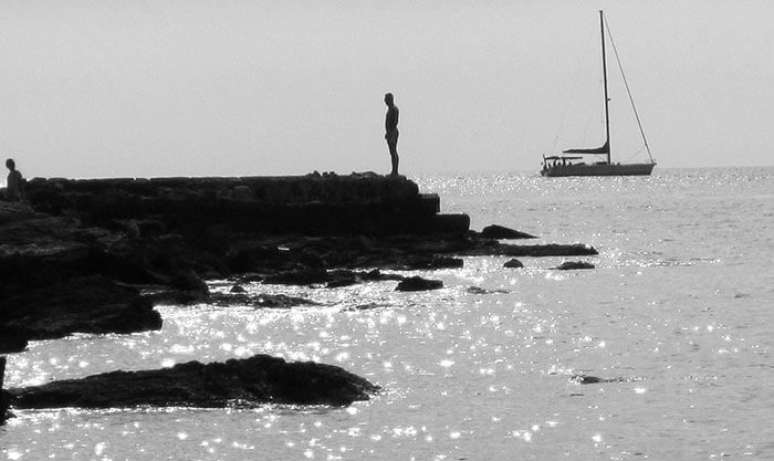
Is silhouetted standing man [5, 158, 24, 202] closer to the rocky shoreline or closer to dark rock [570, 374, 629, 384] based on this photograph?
the rocky shoreline

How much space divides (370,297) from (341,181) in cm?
1017

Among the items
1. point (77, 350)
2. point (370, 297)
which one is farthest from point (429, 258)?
point (77, 350)

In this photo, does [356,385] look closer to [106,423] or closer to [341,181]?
[106,423]

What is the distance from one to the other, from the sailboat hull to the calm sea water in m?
87.7

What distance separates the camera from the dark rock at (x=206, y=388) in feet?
50.8

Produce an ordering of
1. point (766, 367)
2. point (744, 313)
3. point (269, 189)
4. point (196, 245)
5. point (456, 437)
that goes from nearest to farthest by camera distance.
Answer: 1. point (456, 437)
2. point (766, 367)
3. point (744, 313)
4. point (196, 245)
5. point (269, 189)

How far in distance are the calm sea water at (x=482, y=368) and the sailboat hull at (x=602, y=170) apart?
87700mm

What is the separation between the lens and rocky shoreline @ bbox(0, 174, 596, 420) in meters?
21.7

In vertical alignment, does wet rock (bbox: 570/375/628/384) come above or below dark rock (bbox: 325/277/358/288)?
above

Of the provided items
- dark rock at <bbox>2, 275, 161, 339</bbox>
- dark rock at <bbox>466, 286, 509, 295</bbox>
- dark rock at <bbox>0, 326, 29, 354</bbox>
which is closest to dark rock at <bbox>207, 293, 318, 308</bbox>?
dark rock at <bbox>2, 275, 161, 339</bbox>

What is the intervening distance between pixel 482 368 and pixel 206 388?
4.53 m

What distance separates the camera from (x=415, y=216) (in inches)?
1526

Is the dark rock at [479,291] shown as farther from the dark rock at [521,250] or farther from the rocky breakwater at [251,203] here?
the dark rock at [521,250]

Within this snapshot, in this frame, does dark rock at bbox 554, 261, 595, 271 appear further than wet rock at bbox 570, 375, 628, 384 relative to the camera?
Yes
